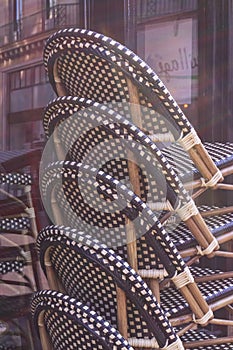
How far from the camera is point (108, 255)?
155 centimetres

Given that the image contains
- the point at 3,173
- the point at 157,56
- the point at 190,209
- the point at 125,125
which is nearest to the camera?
the point at 125,125

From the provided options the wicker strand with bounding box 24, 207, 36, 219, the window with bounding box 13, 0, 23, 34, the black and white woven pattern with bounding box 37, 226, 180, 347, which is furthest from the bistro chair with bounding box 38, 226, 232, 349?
the window with bounding box 13, 0, 23, 34

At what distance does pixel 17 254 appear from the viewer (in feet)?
8.01

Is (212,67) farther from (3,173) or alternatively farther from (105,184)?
(105,184)

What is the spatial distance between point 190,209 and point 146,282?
0.71ft

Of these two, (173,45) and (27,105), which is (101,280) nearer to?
(27,105)

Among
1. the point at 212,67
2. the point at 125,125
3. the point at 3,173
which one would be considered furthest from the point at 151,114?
the point at 212,67

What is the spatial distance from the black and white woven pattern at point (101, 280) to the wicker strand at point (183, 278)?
11 cm

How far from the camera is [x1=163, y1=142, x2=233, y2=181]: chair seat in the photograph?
1866 mm

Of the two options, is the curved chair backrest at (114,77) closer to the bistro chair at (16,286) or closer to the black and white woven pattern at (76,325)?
the black and white woven pattern at (76,325)

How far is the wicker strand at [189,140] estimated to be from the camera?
5.43ft

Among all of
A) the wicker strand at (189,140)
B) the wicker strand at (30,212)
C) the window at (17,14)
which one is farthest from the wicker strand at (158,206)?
the window at (17,14)

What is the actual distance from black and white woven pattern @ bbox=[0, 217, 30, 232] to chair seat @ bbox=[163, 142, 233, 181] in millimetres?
599

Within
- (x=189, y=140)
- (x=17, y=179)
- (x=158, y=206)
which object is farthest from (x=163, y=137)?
(x=17, y=179)
